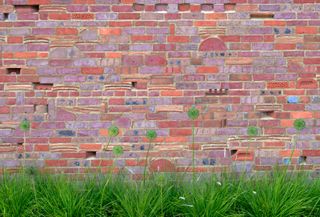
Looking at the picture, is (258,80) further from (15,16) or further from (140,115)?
(15,16)

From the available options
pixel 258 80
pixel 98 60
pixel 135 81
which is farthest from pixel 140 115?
pixel 258 80

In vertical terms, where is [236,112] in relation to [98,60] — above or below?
below

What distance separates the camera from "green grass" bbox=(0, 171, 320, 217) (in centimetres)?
324

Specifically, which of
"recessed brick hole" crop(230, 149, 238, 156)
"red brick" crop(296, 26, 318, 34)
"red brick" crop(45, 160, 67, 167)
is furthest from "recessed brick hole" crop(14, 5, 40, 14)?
"red brick" crop(296, 26, 318, 34)

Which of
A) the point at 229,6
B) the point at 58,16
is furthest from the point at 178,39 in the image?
the point at 58,16

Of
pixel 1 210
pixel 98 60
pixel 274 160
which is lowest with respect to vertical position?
pixel 1 210

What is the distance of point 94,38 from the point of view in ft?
12.4

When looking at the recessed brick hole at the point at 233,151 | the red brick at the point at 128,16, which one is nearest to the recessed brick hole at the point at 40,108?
the red brick at the point at 128,16

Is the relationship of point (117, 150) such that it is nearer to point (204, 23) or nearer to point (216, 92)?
point (216, 92)

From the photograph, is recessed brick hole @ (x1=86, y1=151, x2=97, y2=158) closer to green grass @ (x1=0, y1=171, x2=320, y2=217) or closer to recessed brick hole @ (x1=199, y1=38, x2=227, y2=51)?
green grass @ (x1=0, y1=171, x2=320, y2=217)

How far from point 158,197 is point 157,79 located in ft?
3.51

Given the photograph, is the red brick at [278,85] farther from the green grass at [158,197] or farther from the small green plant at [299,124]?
the green grass at [158,197]

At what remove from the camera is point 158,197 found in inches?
132

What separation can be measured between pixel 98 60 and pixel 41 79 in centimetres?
54
